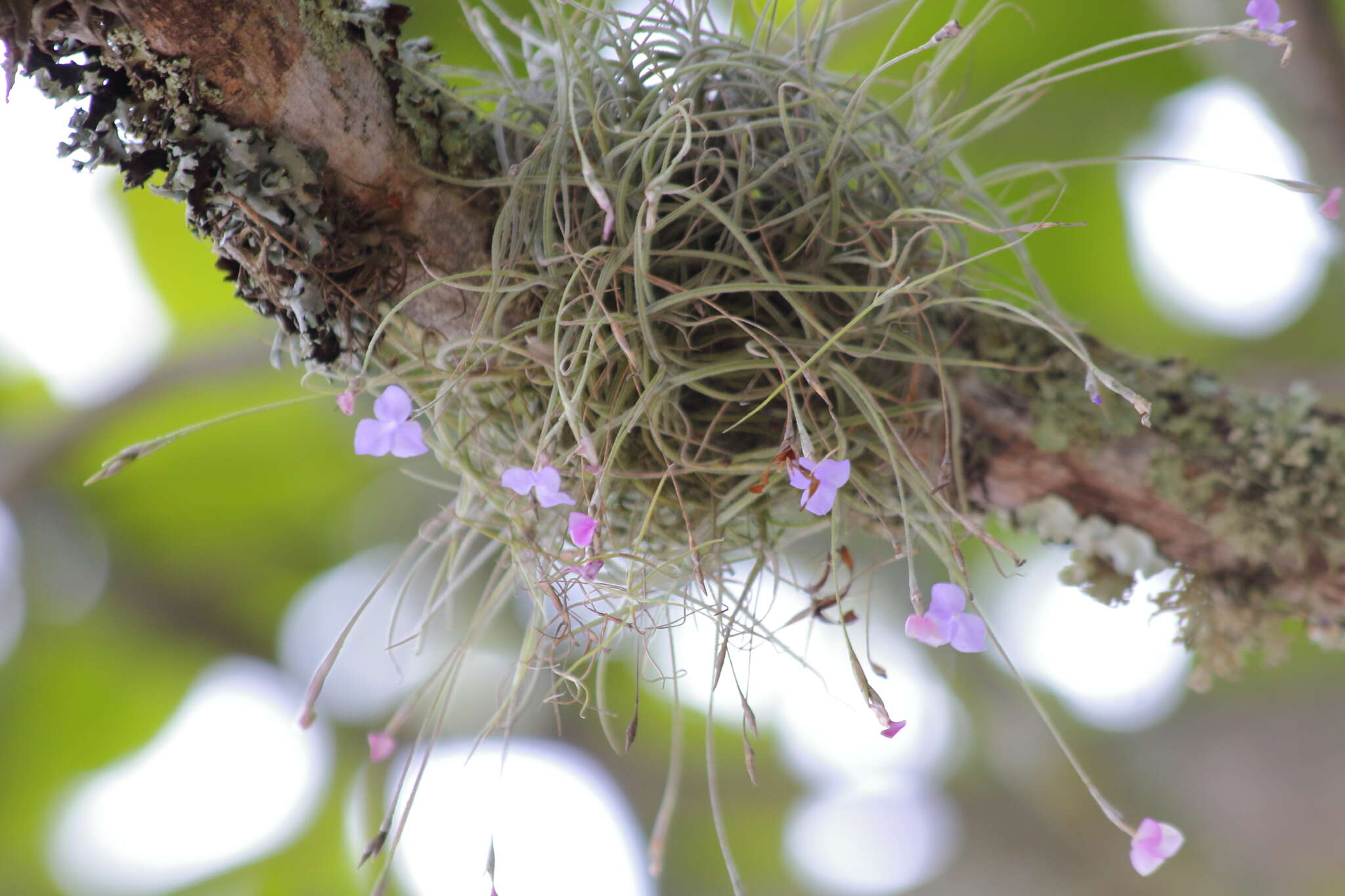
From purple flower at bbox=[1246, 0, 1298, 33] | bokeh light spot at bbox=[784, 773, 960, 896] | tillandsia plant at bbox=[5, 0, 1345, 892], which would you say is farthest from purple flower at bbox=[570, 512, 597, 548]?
bokeh light spot at bbox=[784, 773, 960, 896]

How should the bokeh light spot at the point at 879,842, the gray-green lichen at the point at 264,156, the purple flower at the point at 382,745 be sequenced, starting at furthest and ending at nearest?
the bokeh light spot at the point at 879,842 < the purple flower at the point at 382,745 < the gray-green lichen at the point at 264,156

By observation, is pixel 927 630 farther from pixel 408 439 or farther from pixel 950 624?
pixel 408 439

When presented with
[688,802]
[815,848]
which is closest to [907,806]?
[815,848]

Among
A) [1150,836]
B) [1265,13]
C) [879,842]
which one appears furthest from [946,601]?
A: [879,842]

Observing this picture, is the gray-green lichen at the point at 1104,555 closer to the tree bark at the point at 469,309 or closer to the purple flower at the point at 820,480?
the tree bark at the point at 469,309

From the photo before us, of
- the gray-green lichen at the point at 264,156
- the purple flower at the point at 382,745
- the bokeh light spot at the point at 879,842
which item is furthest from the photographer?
the bokeh light spot at the point at 879,842

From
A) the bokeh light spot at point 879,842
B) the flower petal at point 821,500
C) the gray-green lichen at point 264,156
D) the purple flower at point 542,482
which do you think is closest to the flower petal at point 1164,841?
the flower petal at point 821,500

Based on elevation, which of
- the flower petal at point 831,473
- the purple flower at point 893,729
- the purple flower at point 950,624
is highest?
A: the flower petal at point 831,473
